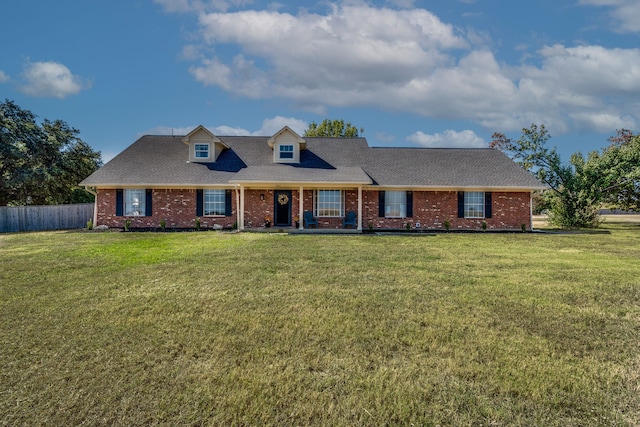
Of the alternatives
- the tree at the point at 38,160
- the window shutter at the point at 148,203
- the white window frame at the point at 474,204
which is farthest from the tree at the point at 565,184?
the tree at the point at 38,160

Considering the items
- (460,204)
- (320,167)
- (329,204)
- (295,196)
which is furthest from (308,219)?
(460,204)

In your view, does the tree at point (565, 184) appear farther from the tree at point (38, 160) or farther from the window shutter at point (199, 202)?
the tree at point (38, 160)

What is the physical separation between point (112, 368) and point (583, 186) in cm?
2733

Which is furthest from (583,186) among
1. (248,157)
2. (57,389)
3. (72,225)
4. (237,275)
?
(72,225)

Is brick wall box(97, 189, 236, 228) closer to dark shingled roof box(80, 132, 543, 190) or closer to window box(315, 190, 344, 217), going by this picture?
dark shingled roof box(80, 132, 543, 190)

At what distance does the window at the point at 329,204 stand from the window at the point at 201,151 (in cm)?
686

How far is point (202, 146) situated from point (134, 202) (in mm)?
4661

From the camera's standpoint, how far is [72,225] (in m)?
22.2

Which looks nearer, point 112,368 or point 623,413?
point 623,413

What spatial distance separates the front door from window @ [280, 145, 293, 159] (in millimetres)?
2366

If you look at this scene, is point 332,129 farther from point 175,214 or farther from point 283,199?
point 175,214

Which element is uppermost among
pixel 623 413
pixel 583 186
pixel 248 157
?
pixel 248 157

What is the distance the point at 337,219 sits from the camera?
18.6 meters

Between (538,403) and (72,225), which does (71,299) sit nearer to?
(538,403)
